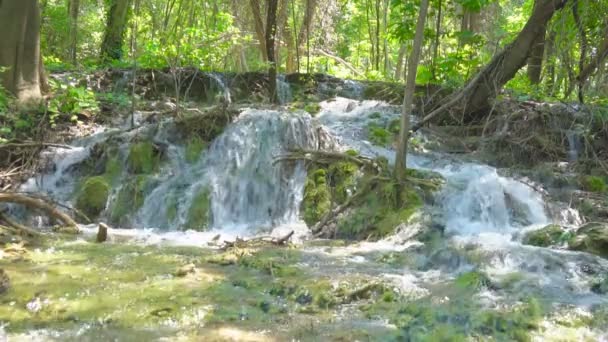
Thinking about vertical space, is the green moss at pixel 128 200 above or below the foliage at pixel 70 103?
below

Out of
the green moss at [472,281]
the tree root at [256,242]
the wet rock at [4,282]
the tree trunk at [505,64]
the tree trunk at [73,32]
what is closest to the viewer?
the wet rock at [4,282]

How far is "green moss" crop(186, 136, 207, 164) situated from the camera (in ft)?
28.8

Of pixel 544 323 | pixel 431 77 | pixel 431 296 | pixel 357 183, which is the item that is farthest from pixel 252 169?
pixel 431 77

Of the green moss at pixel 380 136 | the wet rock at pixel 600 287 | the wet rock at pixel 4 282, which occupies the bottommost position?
the wet rock at pixel 600 287

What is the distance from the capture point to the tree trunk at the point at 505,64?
988 cm

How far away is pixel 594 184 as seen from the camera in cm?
838

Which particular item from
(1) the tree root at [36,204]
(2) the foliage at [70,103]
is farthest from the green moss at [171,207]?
(2) the foliage at [70,103]

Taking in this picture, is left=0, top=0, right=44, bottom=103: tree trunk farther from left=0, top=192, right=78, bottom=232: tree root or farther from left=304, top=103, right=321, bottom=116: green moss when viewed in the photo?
left=304, top=103, right=321, bottom=116: green moss

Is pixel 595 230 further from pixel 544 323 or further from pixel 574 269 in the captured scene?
pixel 544 323

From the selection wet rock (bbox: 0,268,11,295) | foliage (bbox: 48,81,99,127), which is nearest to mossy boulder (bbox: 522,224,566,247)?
wet rock (bbox: 0,268,11,295)

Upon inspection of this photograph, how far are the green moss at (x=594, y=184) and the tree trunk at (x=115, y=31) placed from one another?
12.2 m

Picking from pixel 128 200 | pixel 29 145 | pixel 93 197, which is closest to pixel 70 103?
pixel 29 145

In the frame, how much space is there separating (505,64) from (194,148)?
5.52 metres

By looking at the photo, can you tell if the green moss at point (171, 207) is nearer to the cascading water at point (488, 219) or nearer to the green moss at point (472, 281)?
the cascading water at point (488, 219)
